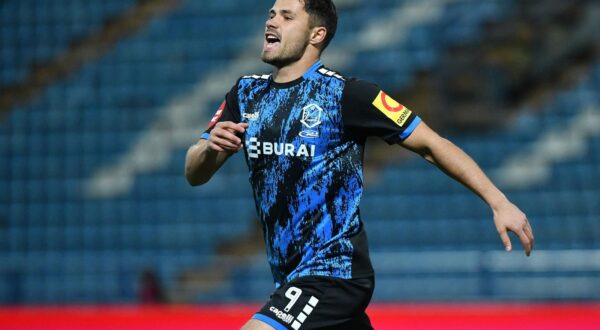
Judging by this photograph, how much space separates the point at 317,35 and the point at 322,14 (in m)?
0.08

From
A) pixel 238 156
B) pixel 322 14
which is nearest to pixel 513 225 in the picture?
pixel 322 14

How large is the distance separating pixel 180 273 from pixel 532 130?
4866 mm

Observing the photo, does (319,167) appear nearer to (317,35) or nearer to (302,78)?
(302,78)

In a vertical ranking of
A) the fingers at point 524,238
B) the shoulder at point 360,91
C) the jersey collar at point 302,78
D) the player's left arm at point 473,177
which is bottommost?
the fingers at point 524,238

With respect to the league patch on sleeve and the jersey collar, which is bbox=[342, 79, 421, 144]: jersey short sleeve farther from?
the jersey collar

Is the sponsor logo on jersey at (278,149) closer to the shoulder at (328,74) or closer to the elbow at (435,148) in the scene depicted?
the shoulder at (328,74)

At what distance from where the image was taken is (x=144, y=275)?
1234 centimetres

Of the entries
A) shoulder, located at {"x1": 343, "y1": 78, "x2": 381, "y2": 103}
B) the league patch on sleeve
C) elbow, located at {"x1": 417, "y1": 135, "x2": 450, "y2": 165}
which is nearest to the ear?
shoulder, located at {"x1": 343, "y1": 78, "x2": 381, "y2": 103}

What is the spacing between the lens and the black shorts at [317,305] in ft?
12.1

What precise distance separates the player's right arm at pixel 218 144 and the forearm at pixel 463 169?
0.72 metres

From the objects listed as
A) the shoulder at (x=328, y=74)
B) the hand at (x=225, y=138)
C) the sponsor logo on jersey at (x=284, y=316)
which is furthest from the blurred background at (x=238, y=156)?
the hand at (x=225, y=138)

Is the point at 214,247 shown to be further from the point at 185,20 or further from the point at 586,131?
the point at 586,131

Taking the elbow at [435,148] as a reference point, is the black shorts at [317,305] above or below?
below

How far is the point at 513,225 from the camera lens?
352cm
